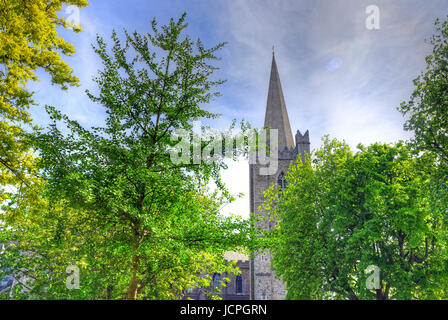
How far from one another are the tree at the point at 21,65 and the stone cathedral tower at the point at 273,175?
1048 inches

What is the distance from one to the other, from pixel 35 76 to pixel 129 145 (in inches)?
157

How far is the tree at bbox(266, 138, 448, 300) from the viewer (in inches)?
511

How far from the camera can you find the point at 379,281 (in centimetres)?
1320

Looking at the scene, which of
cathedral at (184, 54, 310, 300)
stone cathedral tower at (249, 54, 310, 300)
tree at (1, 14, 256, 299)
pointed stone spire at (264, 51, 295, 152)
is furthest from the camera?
pointed stone spire at (264, 51, 295, 152)

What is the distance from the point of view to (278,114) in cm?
4244

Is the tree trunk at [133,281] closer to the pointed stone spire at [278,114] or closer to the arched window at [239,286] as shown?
the pointed stone spire at [278,114]

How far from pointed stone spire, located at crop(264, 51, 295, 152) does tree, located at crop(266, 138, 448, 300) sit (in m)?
23.8

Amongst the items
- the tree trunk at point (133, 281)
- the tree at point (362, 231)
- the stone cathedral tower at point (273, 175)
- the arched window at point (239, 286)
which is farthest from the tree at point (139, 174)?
the arched window at point (239, 286)

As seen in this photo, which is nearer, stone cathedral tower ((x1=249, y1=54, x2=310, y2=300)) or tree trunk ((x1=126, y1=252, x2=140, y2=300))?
tree trunk ((x1=126, y1=252, x2=140, y2=300))

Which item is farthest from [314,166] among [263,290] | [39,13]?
[263,290]

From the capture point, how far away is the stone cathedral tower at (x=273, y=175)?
32125mm

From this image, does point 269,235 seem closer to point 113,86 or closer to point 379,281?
point 113,86

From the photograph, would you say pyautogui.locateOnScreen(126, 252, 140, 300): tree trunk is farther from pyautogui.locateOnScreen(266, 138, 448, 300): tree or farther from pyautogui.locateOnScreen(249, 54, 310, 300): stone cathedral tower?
pyautogui.locateOnScreen(249, 54, 310, 300): stone cathedral tower

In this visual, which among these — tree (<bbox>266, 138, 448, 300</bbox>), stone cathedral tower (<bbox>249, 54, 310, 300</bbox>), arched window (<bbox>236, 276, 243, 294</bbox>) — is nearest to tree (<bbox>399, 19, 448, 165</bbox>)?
tree (<bbox>266, 138, 448, 300</bbox>)
